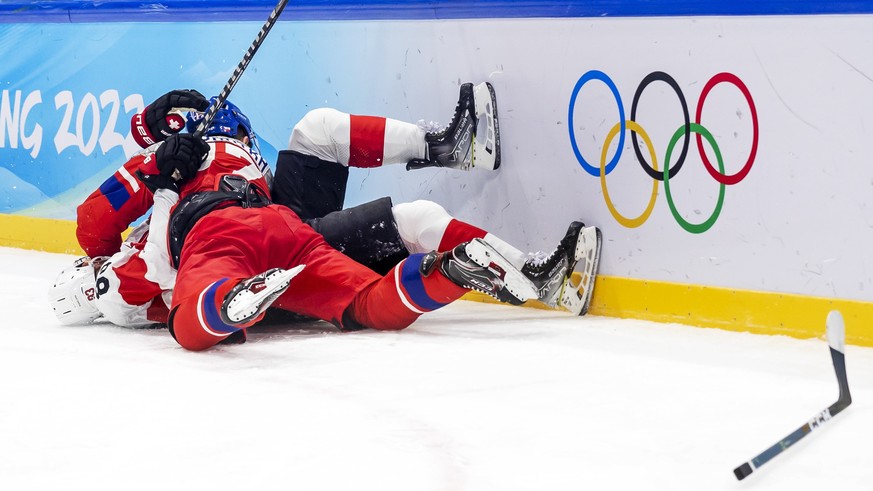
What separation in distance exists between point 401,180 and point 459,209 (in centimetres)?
27

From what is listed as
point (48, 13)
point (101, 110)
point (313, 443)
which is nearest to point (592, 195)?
point (313, 443)

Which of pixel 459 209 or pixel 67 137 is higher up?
pixel 67 137

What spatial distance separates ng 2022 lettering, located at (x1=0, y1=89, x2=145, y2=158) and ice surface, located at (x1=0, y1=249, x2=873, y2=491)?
1598mm

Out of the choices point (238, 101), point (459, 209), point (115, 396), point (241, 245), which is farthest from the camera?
point (238, 101)

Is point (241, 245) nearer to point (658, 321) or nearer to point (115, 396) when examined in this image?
point (115, 396)

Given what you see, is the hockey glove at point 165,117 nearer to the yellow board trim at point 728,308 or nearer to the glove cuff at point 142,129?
the glove cuff at point 142,129

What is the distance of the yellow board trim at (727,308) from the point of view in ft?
8.93

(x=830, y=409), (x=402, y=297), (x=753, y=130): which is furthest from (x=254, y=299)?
(x=753, y=130)

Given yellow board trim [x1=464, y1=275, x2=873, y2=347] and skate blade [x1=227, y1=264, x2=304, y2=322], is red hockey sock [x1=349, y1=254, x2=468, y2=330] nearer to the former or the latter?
skate blade [x1=227, y1=264, x2=304, y2=322]

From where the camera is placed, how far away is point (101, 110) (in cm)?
466

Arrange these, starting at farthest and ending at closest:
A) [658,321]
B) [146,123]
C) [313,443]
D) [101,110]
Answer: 1. [101,110]
2. [146,123]
3. [658,321]
4. [313,443]

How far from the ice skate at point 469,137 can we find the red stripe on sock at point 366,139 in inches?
4.5

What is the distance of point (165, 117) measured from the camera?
11.0ft

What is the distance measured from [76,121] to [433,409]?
3090mm
